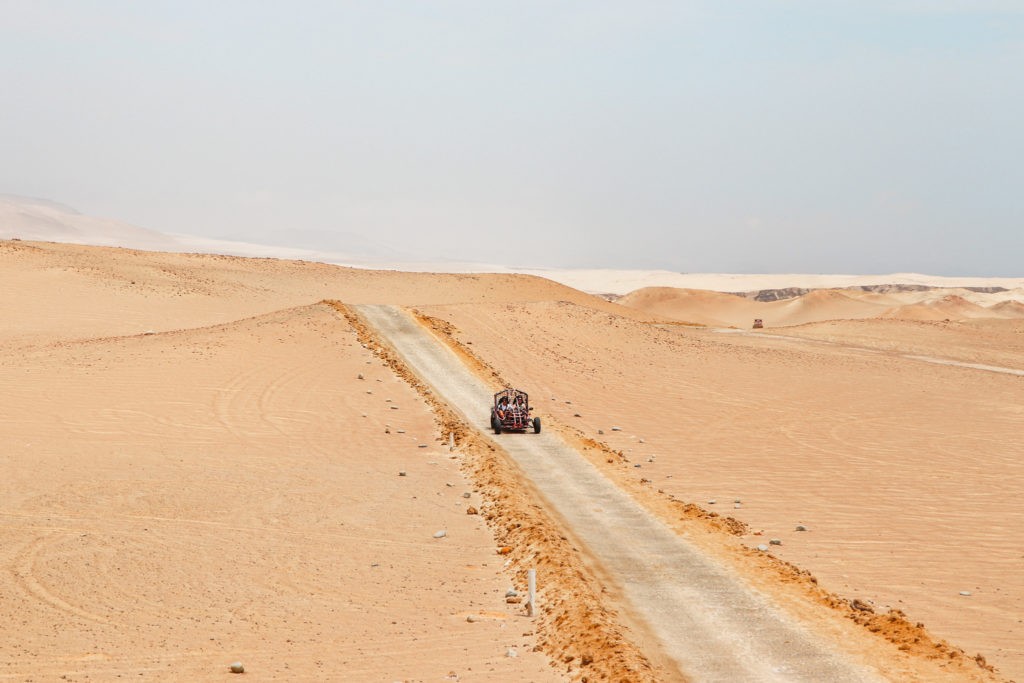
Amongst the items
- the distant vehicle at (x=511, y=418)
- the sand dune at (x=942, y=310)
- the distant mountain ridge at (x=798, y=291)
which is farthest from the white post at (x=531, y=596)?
the distant mountain ridge at (x=798, y=291)

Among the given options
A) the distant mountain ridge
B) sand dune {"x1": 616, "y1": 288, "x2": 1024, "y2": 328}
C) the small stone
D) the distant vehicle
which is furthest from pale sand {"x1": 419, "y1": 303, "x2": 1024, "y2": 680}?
the distant mountain ridge

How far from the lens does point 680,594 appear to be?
13.4 meters

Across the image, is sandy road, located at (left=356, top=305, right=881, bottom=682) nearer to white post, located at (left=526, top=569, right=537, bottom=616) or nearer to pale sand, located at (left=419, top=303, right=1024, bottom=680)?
white post, located at (left=526, top=569, right=537, bottom=616)

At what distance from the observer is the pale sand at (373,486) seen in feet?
40.6

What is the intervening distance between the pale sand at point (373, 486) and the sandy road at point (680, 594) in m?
1.21

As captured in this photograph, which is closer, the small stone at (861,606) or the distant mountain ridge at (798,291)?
the small stone at (861,606)

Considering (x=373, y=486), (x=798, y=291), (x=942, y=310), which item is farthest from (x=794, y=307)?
(x=373, y=486)

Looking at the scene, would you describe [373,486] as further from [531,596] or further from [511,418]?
[531,596]

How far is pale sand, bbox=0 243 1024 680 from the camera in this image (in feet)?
40.6

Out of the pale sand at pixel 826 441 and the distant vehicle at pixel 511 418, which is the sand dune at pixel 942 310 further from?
the distant vehicle at pixel 511 418

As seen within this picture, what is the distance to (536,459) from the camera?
22.6 m

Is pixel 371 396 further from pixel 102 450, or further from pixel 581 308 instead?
pixel 581 308

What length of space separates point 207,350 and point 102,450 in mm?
13611

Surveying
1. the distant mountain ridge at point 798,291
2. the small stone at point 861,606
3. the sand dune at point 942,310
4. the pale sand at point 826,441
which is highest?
the distant mountain ridge at point 798,291
